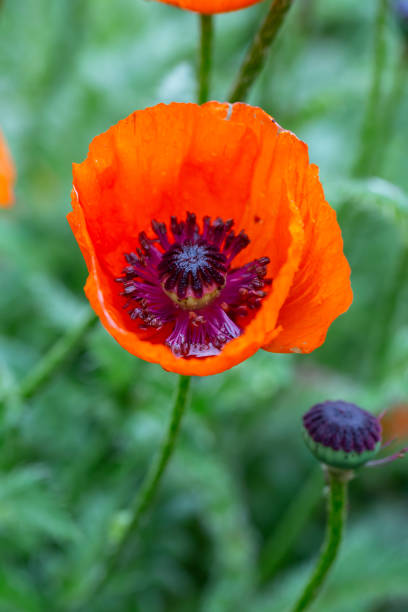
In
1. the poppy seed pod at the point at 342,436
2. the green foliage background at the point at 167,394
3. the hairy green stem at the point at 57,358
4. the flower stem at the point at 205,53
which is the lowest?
the green foliage background at the point at 167,394

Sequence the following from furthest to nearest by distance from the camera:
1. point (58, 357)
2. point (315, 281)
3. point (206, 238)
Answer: point (58, 357) → point (206, 238) → point (315, 281)

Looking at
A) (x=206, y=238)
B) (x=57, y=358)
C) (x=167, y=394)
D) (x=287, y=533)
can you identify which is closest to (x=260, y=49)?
(x=206, y=238)

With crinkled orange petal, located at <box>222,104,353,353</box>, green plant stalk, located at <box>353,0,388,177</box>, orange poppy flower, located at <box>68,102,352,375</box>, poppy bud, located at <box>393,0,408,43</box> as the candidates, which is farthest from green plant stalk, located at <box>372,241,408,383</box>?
crinkled orange petal, located at <box>222,104,353,353</box>

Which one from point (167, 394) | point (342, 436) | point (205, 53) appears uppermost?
point (205, 53)

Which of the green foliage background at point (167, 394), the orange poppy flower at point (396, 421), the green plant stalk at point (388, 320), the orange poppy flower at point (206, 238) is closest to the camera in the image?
the orange poppy flower at point (206, 238)

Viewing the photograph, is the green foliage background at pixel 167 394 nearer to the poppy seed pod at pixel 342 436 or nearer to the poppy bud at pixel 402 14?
the poppy bud at pixel 402 14

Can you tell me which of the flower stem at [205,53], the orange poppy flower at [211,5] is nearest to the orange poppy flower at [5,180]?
the flower stem at [205,53]

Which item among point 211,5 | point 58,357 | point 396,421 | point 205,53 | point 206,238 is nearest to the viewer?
point 211,5

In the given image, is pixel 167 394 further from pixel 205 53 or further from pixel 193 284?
pixel 205 53
